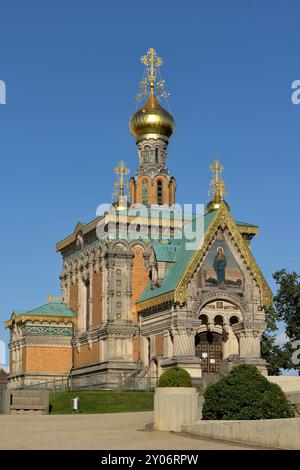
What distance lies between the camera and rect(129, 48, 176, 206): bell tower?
200ft

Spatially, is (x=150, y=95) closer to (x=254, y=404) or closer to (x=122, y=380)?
(x=122, y=380)

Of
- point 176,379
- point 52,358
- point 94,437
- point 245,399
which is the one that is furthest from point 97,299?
point 94,437

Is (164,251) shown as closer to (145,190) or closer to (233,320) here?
(233,320)

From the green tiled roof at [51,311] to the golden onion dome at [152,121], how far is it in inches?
526

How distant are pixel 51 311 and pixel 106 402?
65.7 ft

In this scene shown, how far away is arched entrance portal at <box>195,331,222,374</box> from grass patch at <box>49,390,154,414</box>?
8.18 meters

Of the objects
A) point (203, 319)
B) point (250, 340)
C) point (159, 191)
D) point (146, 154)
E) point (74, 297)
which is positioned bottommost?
point (250, 340)

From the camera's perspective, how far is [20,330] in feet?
195

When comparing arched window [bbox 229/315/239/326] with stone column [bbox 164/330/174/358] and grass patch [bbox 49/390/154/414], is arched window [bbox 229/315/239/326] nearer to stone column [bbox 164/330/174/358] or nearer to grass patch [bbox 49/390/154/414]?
stone column [bbox 164/330/174/358]

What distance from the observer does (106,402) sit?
40656mm

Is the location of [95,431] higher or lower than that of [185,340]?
lower

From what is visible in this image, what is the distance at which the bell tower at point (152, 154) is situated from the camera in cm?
6103
